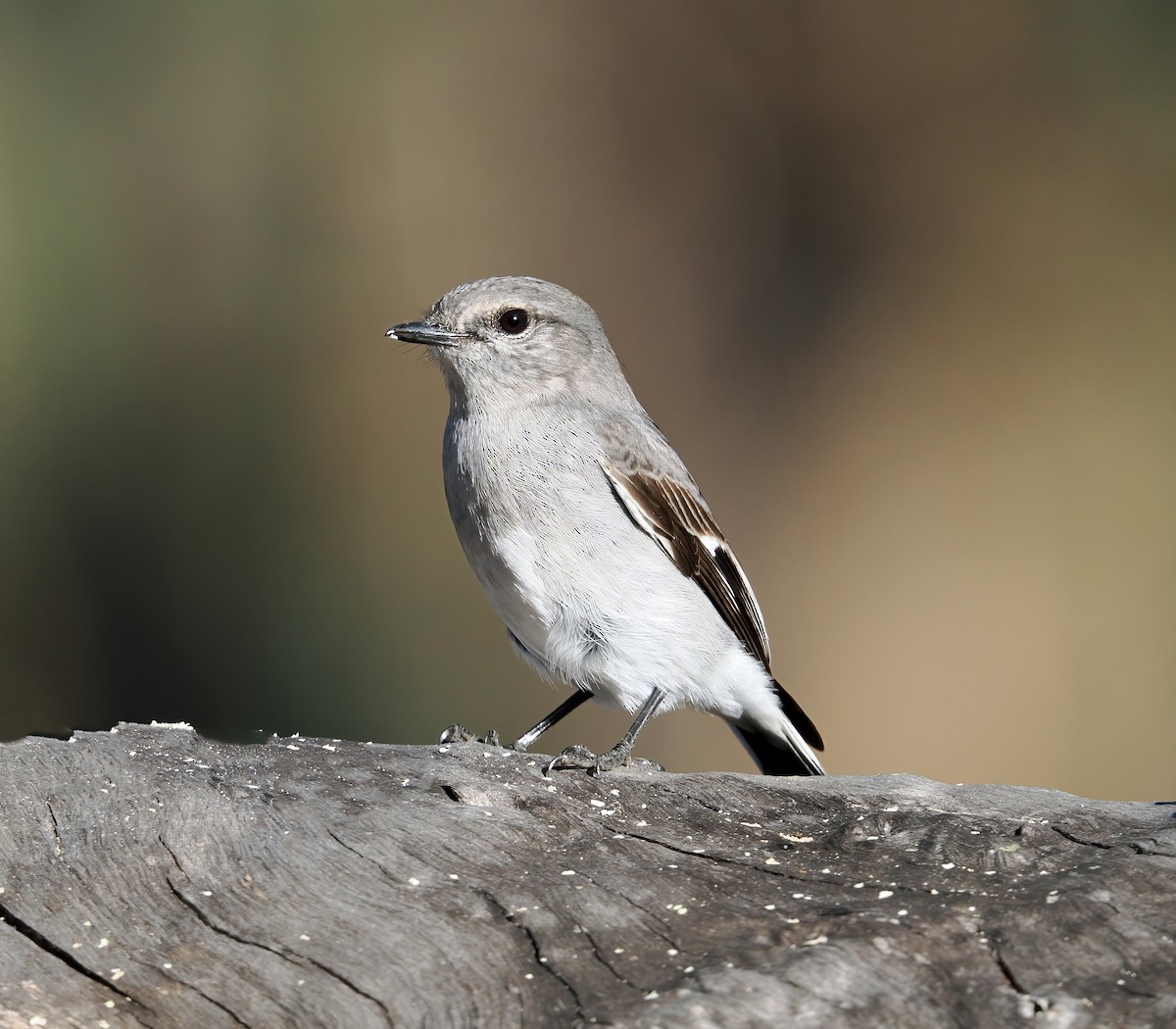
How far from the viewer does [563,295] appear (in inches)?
160

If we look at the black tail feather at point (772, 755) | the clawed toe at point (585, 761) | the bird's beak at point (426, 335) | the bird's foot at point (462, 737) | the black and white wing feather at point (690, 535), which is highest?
the bird's beak at point (426, 335)

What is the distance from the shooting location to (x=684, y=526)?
385 cm

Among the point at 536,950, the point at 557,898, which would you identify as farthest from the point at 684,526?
the point at 536,950

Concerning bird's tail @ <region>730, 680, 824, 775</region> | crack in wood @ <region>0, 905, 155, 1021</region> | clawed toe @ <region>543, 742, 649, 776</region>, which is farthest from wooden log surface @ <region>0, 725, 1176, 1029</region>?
bird's tail @ <region>730, 680, 824, 775</region>

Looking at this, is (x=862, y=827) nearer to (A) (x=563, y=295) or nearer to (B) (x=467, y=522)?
(B) (x=467, y=522)

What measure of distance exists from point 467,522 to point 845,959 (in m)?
2.06

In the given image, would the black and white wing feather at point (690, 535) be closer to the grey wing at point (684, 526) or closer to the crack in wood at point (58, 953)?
the grey wing at point (684, 526)

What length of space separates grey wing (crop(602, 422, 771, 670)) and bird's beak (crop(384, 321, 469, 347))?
1.85 feet

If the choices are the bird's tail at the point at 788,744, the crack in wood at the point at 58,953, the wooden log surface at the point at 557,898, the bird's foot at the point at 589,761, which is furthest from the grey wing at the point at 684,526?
the crack in wood at the point at 58,953

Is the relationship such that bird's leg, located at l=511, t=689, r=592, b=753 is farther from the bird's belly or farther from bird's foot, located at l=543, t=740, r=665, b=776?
bird's foot, located at l=543, t=740, r=665, b=776

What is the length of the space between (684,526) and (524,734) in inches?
31.3

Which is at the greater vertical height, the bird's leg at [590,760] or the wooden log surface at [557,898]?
the bird's leg at [590,760]

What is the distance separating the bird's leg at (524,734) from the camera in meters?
3.64

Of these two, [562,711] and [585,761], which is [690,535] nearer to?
[562,711]
